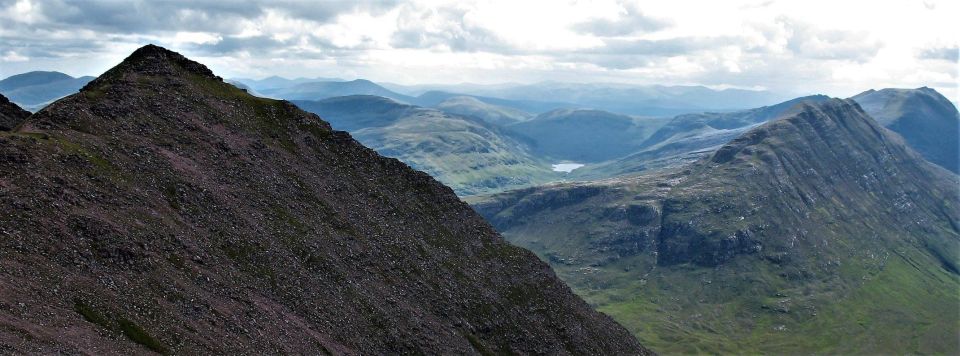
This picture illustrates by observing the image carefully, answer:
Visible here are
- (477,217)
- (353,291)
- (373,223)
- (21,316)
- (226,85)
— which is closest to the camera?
(21,316)

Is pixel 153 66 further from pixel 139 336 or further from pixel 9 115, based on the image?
pixel 139 336

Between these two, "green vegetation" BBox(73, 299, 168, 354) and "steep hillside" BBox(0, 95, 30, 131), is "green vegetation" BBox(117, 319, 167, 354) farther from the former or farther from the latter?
"steep hillside" BBox(0, 95, 30, 131)

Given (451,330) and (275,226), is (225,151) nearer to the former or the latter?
(275,226)

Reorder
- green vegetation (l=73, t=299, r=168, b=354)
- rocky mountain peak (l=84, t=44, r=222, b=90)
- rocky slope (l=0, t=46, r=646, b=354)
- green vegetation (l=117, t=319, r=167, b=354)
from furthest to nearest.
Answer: rocky mountain peak (l=84, t=44, r=222, b=90)
rocky slope (l=0, t=46, r=646, b=354)
green vegetation (l=117, t=319, r=167, b=354)
green vegetation (l=73, t=299, r=168, b=354)

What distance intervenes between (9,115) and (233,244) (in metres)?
58.2

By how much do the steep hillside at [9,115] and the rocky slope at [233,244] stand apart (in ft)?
52.5

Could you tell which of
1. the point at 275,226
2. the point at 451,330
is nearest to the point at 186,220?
the point at 275,226

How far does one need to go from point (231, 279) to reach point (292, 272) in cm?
1257

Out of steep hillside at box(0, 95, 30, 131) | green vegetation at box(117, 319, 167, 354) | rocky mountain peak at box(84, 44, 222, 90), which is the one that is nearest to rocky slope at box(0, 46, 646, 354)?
green vegetation at box(117, 319, 167, 354)

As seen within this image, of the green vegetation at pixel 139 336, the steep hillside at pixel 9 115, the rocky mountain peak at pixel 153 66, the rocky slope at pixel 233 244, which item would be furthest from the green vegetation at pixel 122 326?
the rocky mountain peak at pixel 153 66

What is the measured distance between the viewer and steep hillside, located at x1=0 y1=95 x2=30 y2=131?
132500 mm

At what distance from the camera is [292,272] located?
11681cm

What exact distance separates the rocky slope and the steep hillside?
15997mm

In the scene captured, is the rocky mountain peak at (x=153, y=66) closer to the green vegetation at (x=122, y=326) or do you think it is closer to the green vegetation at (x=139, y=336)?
the green vegetation at (x=122, y=326)
